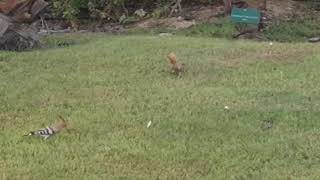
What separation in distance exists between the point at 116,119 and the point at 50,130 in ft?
1.93

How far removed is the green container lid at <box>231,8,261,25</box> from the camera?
1016 centimetres

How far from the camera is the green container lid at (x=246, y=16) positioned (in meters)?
10.2

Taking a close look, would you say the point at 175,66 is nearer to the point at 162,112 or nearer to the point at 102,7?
the point at 162,112

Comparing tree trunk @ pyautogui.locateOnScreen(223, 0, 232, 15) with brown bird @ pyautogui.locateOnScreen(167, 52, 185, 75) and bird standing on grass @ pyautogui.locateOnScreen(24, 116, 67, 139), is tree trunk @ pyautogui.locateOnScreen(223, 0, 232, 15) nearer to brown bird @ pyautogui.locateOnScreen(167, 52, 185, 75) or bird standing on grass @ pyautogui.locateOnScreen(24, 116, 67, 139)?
brown bird @ pyautogui.locateOnScreen(167, 52, 185, 75)

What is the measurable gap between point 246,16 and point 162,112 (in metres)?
4.92

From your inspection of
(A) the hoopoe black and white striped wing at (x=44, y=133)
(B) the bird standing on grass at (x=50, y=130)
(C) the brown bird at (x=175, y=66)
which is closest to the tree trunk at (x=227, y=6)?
(C) the brown bird at (x=175, y=66)

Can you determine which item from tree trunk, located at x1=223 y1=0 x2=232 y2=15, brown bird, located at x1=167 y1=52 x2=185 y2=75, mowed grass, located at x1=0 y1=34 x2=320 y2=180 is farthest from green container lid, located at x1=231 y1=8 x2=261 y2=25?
brown bird, located at x1=167 y1=52 x2=185 y2=75

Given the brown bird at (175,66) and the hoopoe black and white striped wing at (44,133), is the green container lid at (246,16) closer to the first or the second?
the brown bird at (175,66)

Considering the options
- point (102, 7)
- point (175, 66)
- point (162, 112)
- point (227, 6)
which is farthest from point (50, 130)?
point (102, 7)

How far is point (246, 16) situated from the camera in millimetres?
10219

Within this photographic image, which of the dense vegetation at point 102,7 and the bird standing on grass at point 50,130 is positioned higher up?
the bird standing on grass at point 50,130

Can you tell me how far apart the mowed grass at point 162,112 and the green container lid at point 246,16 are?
171 cm

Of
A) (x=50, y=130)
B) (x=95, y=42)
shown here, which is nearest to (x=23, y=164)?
(x=50, y=130)

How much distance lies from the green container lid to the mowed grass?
1.71 metres
